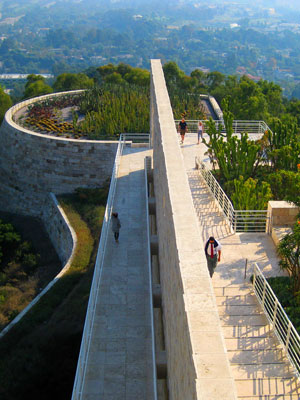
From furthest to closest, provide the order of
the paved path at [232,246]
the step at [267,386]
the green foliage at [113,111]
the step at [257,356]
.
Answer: the green foliage at [113,111]
the paved path at [232,246]
the step at [257,356]
the step at [267,386]

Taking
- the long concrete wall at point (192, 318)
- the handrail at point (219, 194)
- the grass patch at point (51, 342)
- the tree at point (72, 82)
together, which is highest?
the long concrete wall at point (192, 318)

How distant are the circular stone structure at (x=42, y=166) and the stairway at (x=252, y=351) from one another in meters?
15.2

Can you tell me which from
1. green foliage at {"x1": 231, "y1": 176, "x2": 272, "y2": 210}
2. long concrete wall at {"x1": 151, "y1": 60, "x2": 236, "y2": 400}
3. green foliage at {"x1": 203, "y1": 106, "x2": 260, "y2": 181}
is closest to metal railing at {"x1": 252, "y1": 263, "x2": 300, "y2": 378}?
long concrete wall at {"x1": 151, "y1": 60, "x2": 236, "y2": 400}

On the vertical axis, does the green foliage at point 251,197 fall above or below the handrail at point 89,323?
above

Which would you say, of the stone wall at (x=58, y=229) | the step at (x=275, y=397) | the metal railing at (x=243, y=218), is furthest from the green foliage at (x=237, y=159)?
the step at (x=275, y=397)

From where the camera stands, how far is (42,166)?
25.3 m

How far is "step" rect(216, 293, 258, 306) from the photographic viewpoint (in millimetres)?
9727

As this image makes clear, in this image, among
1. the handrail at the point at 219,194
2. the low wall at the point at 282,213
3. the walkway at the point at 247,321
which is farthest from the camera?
the handrail at the point at 219,194

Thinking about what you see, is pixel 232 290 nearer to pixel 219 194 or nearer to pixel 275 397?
pixel 275 397

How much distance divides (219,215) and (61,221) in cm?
1042

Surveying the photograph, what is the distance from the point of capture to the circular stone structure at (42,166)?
24.4m

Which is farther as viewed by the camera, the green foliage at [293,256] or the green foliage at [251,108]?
the green foliage at [251,108]

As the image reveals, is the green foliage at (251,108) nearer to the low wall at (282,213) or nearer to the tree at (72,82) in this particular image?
the tree at (72,82)

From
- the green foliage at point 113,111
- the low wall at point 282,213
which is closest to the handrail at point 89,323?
the low wall at point 282,213
